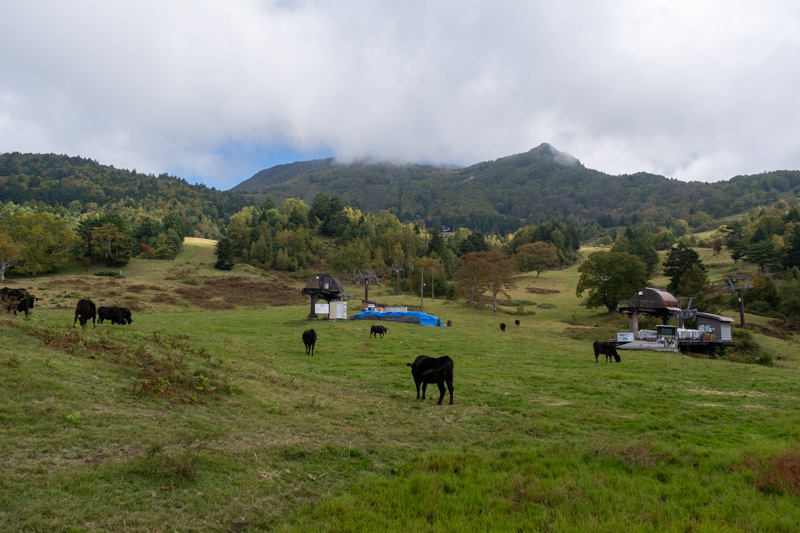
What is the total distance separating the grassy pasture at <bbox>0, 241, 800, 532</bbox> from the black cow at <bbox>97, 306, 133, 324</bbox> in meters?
7.32

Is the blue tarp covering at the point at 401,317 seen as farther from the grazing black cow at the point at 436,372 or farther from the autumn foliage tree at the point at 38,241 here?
the autumn foliage tree at the point at 38,241

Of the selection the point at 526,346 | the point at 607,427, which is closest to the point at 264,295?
the point at 526,346

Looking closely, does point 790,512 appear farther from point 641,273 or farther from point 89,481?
point 641,273

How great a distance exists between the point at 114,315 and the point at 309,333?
12005 millimetres

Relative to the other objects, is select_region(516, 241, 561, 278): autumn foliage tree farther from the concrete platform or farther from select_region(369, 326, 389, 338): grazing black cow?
select_region(369, 326, 389, 338): grazing black cow

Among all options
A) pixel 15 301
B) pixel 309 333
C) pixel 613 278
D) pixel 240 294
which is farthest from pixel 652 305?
pixel 240 294

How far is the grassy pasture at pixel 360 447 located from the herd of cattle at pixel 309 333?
904 mm

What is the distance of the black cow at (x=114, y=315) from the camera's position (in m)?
26.1

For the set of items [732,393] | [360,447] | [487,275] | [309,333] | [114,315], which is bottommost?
[732,393]

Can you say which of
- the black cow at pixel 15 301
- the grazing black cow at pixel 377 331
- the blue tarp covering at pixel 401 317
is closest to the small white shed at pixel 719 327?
the blue tarp covering at pixel 401 317

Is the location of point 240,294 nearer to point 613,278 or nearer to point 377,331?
point 377,331

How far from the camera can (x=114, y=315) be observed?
26609mm

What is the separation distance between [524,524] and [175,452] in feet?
21.0

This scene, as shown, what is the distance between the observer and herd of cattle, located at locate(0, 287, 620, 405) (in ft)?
51.0
